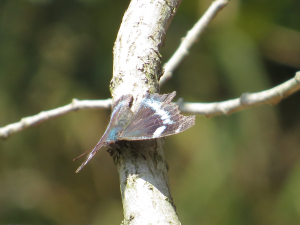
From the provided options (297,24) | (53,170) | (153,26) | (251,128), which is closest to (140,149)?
(153,26)

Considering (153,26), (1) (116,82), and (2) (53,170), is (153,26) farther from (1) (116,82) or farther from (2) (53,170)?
(2) (53,170)

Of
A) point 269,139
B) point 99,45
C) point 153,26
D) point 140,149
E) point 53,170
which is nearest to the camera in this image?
point 140,149

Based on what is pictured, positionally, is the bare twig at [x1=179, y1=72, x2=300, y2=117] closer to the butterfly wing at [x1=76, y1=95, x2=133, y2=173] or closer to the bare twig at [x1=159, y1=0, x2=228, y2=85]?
the bare twig at [x1=159, y1=0, x2=228, y2=85]

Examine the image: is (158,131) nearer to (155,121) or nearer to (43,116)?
(155,121)

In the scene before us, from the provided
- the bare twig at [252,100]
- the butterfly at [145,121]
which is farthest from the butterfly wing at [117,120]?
the bare twig at [252,100]

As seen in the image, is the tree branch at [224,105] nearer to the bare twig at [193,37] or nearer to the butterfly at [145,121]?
the bare twig at [193,37]

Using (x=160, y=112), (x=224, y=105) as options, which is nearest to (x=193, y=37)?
(x=224, y=105)
